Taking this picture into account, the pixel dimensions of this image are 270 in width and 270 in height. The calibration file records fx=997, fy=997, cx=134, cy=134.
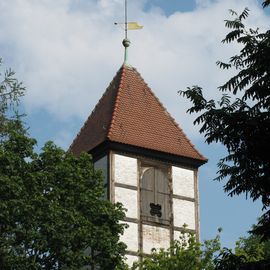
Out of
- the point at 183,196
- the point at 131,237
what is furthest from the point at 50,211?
the point at 183,196

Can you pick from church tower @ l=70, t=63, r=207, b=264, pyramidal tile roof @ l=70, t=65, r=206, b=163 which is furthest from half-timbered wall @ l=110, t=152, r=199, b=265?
pyramidal tile roof @ l=70, t=65, r=206, b=163

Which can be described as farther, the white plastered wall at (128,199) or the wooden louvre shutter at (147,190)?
the wooden louvre shutter at (147,190)

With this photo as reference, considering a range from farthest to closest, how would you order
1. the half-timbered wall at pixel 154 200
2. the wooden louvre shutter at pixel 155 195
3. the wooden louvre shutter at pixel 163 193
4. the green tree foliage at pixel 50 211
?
the wooden louvre shutter at pixel 163 193, the wooden louvre shutter at pixel 155 195, the half-timbered wall at pixel 154 200, the green tree foliage at pixel 50 211

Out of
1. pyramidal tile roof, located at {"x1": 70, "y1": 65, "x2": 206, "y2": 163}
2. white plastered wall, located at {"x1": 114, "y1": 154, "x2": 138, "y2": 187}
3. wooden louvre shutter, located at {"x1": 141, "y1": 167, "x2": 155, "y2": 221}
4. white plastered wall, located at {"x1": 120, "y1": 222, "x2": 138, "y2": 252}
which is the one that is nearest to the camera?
white plastered wall, located at {"x1": 120, "y1": 222, "x2": 138, "y2": 252}

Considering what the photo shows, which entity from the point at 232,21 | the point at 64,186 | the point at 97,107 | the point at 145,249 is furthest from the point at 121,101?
the point at 232,21

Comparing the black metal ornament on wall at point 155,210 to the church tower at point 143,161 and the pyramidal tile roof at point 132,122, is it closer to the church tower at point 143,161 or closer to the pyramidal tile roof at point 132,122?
the church tower at point 143,161

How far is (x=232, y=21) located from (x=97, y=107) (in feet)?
62.3

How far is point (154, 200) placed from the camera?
3222 centimetres

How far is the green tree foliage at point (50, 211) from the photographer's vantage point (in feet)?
78.5


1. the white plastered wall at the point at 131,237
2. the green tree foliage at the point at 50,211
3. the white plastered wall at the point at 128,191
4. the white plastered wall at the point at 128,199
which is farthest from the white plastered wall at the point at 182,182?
the green tree foliage at the point at 50,211

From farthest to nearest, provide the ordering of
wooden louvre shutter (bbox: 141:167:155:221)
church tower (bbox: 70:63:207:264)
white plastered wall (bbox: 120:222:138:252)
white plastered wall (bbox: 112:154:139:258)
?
wooden louvre shutter (bbox: 141:167:155:221) < church tower (bbox: 70:63:207:264) < white plastered wall (bbox: 112:154:139:258) < white plastered wall (bbox: 120:222:138:252)

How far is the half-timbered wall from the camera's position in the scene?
102ft

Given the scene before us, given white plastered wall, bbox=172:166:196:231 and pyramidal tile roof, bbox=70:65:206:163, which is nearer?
white plastered wall, bbox=172:166:196:231

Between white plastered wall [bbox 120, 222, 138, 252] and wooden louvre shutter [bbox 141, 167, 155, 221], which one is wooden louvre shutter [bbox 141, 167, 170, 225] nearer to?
wooden louvre shutter [bbox 141, 167, 155, 221]
